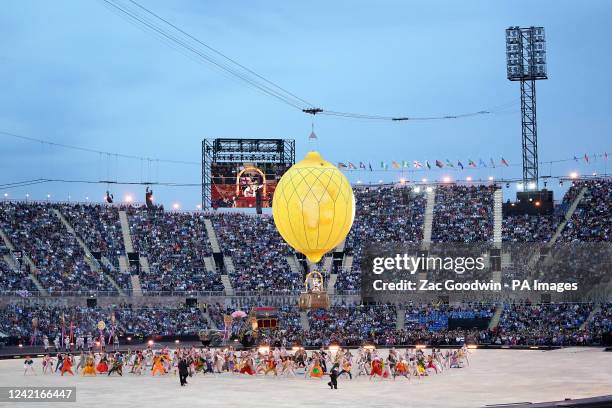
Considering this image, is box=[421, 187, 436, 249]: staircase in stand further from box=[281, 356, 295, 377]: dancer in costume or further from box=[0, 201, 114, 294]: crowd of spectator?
box=[281, 356, 295, 377]: dancer in costume

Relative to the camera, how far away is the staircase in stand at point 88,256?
70238 millimetres

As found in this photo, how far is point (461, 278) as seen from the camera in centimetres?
6725

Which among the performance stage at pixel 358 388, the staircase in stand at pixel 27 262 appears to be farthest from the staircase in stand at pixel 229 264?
the performance stage at pixel 358 388

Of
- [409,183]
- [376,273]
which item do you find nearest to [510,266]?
[376,273]

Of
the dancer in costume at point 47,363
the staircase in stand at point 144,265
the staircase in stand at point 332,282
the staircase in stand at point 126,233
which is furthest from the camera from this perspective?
the staircase in stand at point 126,233

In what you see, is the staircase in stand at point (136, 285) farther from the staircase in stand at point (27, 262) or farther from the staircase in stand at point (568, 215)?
the staircase in stand at point (568, 215)

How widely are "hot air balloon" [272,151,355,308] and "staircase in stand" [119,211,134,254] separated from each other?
35.0 metres

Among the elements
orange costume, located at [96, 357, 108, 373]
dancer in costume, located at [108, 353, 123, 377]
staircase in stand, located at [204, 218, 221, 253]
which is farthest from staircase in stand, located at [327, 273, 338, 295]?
dancer in costume, located at [108, 353, 123, 377]

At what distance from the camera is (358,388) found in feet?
121

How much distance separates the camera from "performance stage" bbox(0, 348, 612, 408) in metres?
32.2

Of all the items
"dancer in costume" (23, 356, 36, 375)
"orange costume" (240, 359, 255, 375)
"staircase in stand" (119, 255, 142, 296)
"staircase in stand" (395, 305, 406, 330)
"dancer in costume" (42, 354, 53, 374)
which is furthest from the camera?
"staircase in stand" (119, 255, 142, 296)

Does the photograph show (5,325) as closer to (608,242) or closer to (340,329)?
(340,329)

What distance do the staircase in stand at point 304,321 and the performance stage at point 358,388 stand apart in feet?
73.9

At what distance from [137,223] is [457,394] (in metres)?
49.7
